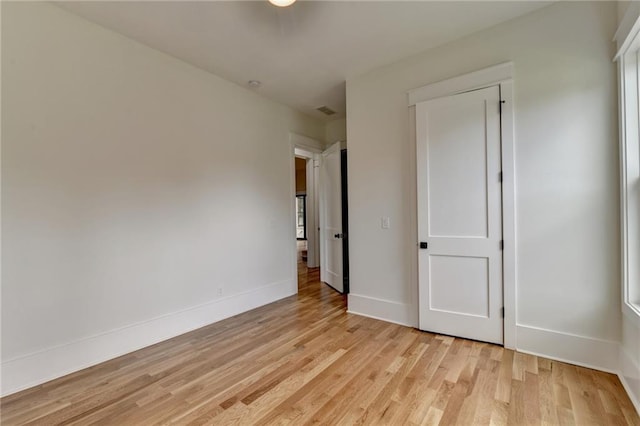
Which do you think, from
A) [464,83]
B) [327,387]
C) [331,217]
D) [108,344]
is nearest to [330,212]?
[331,217]

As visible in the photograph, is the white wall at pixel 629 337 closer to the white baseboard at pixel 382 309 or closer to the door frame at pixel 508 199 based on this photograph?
the door frame at pixel 508 199

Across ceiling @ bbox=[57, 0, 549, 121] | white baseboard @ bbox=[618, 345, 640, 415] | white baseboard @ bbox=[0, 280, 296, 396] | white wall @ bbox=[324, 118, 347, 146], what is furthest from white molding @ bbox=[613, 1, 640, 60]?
white baseboard @ bbox=[0, 280, 296, 396]

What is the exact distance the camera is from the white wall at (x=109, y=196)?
2.10 m

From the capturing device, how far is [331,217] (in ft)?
15.5

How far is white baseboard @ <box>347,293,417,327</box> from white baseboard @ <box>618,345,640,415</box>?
5.01 ft

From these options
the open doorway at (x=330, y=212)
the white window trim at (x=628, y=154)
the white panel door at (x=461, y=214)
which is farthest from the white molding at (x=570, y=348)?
the open doorway at (x=330, y=212)

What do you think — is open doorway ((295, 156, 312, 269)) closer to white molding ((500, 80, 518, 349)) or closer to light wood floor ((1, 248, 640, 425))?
light wood floor ((1, 248, 640, 425))

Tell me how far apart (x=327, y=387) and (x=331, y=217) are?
2933 mm

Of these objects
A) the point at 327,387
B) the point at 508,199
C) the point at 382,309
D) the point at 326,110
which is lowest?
the point at 327,387

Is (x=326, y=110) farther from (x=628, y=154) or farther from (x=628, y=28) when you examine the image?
(x=628, y=154)

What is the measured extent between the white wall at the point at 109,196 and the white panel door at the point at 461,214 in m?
2.24

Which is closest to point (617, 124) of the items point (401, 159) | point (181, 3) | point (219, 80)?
point (401, 159)

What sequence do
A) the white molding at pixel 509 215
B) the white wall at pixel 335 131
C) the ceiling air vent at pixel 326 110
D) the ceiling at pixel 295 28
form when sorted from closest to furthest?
the ceiling at pixel 295 28
the white molding at pixel 509 215
the ceiling air vent at pixel 326 110
the white wall at pixel 335 131

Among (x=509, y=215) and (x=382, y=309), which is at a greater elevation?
(x=509, y=215)
